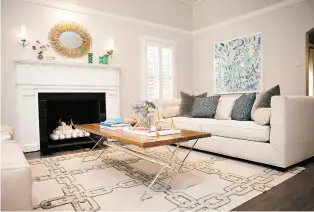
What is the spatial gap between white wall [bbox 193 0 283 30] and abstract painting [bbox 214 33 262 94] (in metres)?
0.56

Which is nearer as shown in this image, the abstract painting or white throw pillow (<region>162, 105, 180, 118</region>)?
white throw pillow (<region>162, 105, 180, 118</region>)

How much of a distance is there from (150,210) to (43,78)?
302 cm

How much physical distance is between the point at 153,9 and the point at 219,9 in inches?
59.1

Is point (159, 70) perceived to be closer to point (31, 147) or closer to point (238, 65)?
point (238, 65)

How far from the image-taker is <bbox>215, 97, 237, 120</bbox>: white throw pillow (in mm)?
3467

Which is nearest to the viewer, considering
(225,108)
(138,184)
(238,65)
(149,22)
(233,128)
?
(138,184)

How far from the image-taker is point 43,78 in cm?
373

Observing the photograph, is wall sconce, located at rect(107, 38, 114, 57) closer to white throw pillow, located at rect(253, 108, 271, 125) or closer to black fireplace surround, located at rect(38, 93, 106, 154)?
black fireplace surround, located at rect(38, 93, 106, 154)

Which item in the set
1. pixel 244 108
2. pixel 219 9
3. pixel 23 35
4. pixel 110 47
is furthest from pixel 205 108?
pixel 23 35

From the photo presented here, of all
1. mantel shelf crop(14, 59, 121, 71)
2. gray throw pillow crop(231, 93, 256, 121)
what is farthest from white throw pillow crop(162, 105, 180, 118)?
mantel shelf crop(14, 59, 121, 71)

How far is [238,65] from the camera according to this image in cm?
484

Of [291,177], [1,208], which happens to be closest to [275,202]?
[291,177]

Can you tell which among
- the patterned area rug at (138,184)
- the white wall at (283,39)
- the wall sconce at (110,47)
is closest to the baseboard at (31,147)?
the patterned area rug at (138,184)

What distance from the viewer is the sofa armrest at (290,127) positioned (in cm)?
240
